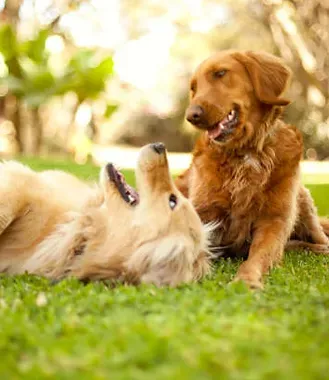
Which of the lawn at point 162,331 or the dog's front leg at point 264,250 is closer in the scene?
the lawn at point 162,331

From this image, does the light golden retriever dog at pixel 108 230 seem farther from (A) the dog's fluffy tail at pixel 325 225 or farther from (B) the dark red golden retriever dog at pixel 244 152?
(A) the dog's fluffy tail at pixel 325 225

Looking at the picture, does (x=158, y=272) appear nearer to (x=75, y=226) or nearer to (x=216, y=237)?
(x=75, y=226)

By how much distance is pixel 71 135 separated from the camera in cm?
1750

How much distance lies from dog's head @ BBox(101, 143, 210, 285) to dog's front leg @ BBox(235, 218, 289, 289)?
0.23 m

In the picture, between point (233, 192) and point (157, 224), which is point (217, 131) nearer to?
point (233, 192)

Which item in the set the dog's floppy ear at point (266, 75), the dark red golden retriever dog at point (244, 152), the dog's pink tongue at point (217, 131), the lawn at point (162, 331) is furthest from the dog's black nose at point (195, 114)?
the lawn at point (162, 331)

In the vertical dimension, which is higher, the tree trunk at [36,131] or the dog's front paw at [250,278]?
the dog's front paw at [250,278]

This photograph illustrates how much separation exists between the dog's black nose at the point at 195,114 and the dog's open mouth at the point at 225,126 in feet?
0.45

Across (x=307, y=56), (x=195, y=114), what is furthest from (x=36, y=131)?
(x=195, y=114)

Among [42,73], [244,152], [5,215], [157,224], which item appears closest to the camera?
[157,224]

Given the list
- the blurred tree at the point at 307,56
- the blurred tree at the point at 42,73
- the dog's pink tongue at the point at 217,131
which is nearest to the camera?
the dog's pink tongue at the point at 217,131

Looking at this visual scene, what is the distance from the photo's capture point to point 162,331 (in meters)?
2.12

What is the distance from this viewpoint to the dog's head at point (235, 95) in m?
4.21

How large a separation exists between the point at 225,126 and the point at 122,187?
3.17ft
